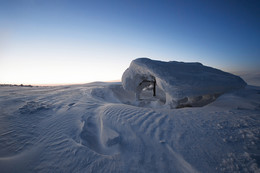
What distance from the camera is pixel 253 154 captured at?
46.9 inches

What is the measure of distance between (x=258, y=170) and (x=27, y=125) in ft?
13.0

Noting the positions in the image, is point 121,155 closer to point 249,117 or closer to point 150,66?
point 249,117

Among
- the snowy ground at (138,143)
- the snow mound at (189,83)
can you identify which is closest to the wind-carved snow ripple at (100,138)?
the snowy ground at (138,143)

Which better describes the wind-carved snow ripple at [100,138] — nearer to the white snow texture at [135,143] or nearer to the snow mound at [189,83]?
the white snow texture at [135,143]

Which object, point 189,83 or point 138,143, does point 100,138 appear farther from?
point 189,83

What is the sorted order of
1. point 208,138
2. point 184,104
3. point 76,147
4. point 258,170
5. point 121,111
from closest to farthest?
point 258,170
point 208,138
point 76,147
point 121,111
point 184,104

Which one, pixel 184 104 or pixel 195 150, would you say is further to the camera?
pixel 184 104

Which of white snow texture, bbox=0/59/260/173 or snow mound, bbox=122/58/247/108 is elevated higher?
snow mound, bbox=122/58/247/108

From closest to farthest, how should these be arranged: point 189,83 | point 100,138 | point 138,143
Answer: point 138,143, point 100,138, point 189,83

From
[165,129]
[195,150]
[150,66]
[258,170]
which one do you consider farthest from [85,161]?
[150,66]

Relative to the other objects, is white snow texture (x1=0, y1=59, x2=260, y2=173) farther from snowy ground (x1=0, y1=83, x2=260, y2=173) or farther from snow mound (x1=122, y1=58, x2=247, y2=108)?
snow mound (x1=122, y1=58, x2=247, y2=108)

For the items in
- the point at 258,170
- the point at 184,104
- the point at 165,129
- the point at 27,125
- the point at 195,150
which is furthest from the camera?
the point at 184,104

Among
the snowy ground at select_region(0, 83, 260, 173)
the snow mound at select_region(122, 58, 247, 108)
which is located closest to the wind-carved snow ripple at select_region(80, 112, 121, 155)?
the snowy ground at select_region(0, 83, 260, 173)

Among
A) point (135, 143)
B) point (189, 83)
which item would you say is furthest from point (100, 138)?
point (189, 83)
